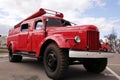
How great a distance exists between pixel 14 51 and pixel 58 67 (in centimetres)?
564

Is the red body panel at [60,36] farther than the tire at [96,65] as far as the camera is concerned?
No

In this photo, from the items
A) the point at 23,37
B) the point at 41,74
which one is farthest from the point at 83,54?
the point at 23,37

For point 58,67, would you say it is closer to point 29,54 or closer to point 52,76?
point 52,76

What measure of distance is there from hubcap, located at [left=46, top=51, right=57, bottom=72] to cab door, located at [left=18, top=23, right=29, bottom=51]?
275 centimetres

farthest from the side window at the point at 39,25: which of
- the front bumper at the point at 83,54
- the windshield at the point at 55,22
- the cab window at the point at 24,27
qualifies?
the front bumper at the point at 83,54

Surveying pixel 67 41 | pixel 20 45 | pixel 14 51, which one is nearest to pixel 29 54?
pixel 20 45

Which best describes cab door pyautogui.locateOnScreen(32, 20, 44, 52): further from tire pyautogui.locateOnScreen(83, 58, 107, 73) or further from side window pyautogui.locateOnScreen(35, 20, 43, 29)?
tire pyautogui.locateOnScreen(83, 58, 107, 73)

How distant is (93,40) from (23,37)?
4.14 metres

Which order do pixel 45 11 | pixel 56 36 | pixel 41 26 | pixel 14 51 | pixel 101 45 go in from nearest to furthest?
pixel 56 36
pixel 101 45
pixel 41 26
pixel 45 11
pixel 14 51

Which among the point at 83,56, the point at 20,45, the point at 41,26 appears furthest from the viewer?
the point at 20,45

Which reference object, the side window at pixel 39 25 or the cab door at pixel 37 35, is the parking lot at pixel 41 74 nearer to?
the cab door at pixel 37 35

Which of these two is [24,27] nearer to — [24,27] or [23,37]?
[24,27]

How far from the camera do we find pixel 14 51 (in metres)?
12.9

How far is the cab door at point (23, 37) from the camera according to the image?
36.5 ft
